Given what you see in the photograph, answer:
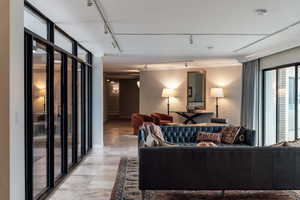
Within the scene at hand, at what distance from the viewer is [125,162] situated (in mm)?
6508

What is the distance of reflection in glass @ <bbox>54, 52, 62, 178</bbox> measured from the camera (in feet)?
16.2

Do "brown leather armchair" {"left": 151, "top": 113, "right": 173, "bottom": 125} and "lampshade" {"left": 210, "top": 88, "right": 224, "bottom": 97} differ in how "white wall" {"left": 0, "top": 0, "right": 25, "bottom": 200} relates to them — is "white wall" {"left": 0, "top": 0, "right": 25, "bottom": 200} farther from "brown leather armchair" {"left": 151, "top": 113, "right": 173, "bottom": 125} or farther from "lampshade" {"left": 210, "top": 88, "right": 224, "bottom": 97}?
"lampshade" {"left": 210, "top": 88, "right": 224, "bottom": 97}

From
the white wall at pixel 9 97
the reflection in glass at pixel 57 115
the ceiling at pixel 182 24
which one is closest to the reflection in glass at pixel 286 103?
the ceiling at pixel 182 24

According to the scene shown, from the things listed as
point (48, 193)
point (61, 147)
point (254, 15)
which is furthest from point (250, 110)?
point (48, 193)

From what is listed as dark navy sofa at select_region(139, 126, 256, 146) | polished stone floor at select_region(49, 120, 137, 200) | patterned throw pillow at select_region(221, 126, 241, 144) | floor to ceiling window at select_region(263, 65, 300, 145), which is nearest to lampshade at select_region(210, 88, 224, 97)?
floor to ceiling window at select_region(263, 65, 300, 145)

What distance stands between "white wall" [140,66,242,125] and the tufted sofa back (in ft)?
13.3

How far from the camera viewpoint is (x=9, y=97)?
275cm

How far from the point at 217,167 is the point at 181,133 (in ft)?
9.50

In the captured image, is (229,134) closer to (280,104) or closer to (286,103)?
(286,103)

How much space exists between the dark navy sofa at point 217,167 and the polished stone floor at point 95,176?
872mm

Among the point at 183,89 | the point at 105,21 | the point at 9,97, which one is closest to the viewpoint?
the point at 9,97

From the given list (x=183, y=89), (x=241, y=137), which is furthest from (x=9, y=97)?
(x=183, y=89)

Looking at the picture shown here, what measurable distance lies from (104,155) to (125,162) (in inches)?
36.3

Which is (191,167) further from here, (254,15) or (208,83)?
(208,83)
